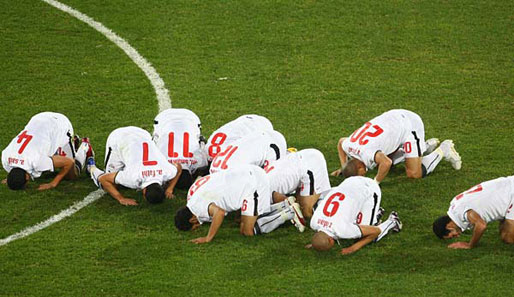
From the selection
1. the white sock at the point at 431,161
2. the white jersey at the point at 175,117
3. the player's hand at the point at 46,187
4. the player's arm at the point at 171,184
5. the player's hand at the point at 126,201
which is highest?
the white jersey at the point at 175,117

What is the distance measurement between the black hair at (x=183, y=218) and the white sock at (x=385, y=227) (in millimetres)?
2136

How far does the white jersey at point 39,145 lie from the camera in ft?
40.2

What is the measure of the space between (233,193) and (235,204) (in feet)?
0.44

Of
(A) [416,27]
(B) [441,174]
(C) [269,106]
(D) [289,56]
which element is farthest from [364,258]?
(A) [416,27]

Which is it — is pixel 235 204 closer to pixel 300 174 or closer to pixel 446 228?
pixel 300 174

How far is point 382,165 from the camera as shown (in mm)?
12258

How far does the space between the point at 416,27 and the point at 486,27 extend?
126 centimetres

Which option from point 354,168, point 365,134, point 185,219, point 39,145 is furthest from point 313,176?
point 39,145

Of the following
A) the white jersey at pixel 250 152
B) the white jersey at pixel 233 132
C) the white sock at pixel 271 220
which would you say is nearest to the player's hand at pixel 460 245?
the white sock at pixel 271 220

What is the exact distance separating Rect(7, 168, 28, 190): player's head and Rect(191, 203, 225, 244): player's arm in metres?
2.65

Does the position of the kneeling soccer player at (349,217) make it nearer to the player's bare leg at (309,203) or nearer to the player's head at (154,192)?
the player's bare leg at (309,203)

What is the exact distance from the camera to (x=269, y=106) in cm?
1498

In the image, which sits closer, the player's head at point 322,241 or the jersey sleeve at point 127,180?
the player's head at point 322,241

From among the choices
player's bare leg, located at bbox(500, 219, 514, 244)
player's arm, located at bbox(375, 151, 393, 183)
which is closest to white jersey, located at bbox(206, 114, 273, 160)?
player's arm, located at bbox(375, 151, 393, 183)
